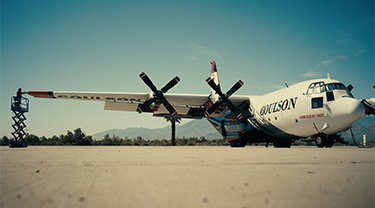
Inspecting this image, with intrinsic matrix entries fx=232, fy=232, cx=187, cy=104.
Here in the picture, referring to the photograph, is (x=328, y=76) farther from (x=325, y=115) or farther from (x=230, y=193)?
(x=230, y=193)

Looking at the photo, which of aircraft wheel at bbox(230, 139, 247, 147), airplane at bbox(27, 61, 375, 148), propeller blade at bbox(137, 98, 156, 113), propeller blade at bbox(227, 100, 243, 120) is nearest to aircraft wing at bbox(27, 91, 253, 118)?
airplane at bbox(27, 61, 375, 148)

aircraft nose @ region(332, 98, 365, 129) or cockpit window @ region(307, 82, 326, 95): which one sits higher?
cockpit window @ region(307, 82, 326, 95)

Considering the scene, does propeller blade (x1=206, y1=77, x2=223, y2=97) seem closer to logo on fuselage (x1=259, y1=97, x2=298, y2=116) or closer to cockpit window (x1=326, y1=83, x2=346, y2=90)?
logo on fuselage (x1=259, y1=97, x2=298, y2=116)

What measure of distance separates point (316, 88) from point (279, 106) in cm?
295

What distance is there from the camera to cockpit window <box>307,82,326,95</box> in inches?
581

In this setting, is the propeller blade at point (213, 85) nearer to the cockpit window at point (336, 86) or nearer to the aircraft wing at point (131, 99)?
the aircraft wing at point (131, 99)

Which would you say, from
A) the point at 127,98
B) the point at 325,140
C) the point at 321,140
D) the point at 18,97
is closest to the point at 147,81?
the point at 127,98

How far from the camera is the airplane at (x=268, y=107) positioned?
14031mm

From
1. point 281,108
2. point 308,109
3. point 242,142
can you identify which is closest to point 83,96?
point 242,142

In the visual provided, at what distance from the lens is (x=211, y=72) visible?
27031mm

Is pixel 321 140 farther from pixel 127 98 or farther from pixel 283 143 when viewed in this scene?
pixel 127 98

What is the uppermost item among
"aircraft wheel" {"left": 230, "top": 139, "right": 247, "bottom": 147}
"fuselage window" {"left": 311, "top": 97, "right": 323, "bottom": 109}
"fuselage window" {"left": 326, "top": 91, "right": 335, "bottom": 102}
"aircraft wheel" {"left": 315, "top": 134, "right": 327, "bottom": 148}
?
"fuselage window" {"left": 326, "top": 91, "right": 335, "bottom": 102}

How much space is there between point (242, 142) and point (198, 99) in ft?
19.3

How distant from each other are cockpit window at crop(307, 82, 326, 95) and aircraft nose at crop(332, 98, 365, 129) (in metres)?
1.31
